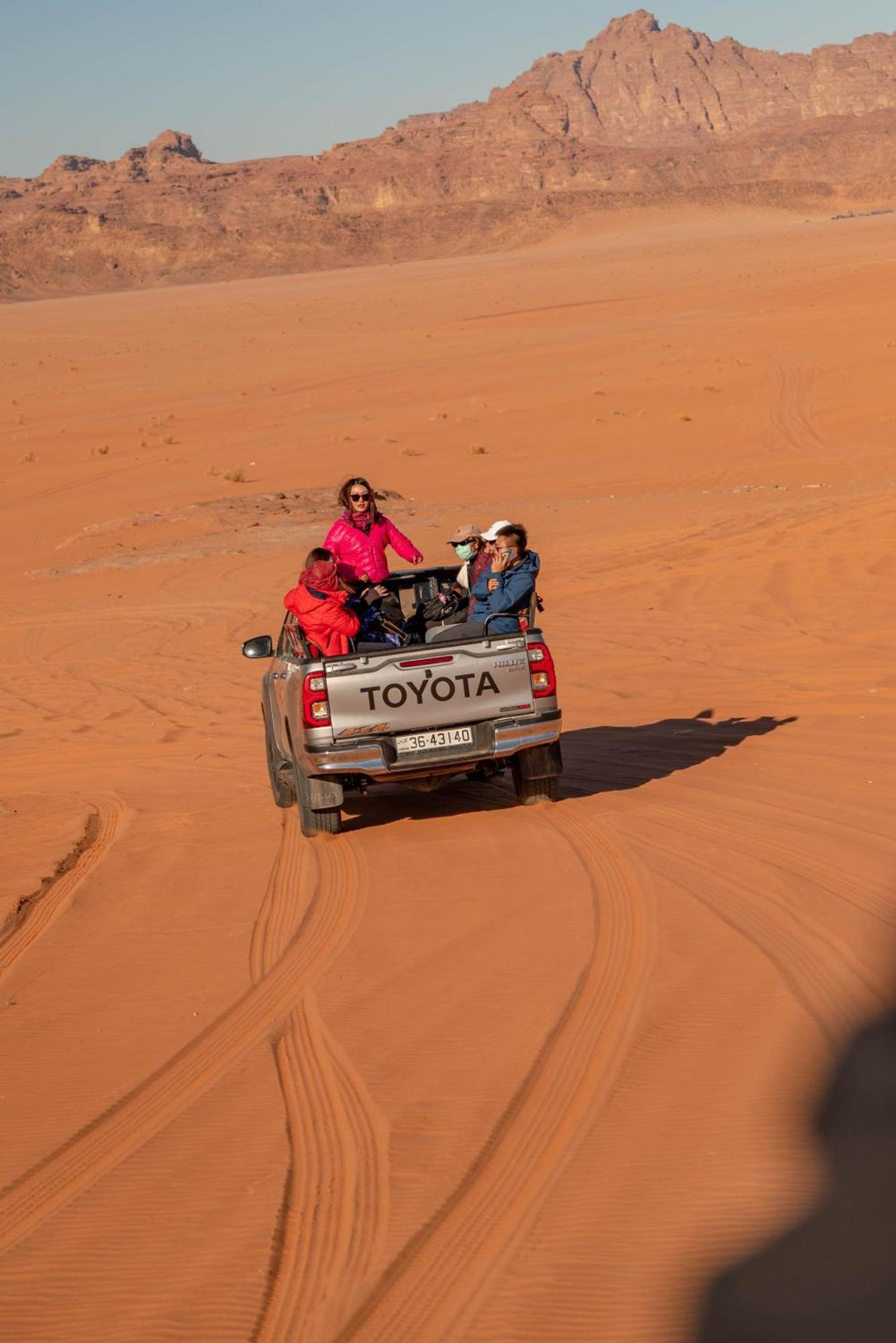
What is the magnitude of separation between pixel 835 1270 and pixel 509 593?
622 cm

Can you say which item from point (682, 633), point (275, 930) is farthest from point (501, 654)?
point (682, 633)

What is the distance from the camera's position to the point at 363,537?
11133 mm

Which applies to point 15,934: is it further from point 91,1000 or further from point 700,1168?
point 700,1168

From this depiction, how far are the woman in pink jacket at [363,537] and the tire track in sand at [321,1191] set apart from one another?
5.44 meters

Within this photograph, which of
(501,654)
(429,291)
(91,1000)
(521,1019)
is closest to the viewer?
(521,1019)

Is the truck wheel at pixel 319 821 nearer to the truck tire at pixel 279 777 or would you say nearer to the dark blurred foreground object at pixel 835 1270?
the truck tire at pixel 279 777

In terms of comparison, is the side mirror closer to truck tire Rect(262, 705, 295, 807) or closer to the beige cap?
truck tire Rect(262, 705, 295, 807)

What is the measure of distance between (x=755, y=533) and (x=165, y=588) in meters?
8.35

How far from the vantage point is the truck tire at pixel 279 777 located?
389 inches

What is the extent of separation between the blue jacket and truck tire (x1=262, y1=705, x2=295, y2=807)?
155 centimetres

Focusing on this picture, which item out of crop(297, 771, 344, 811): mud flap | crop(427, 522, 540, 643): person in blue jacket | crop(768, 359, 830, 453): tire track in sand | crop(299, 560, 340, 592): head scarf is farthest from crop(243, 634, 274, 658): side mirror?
crop(768, 359, 830, 453): tire track in sand

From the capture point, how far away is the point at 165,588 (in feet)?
72.6

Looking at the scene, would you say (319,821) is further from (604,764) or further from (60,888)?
(604,764)

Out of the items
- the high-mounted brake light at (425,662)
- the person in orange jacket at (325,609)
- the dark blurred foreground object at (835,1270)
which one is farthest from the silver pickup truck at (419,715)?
the dark blurred foreground object at (835,1270)
